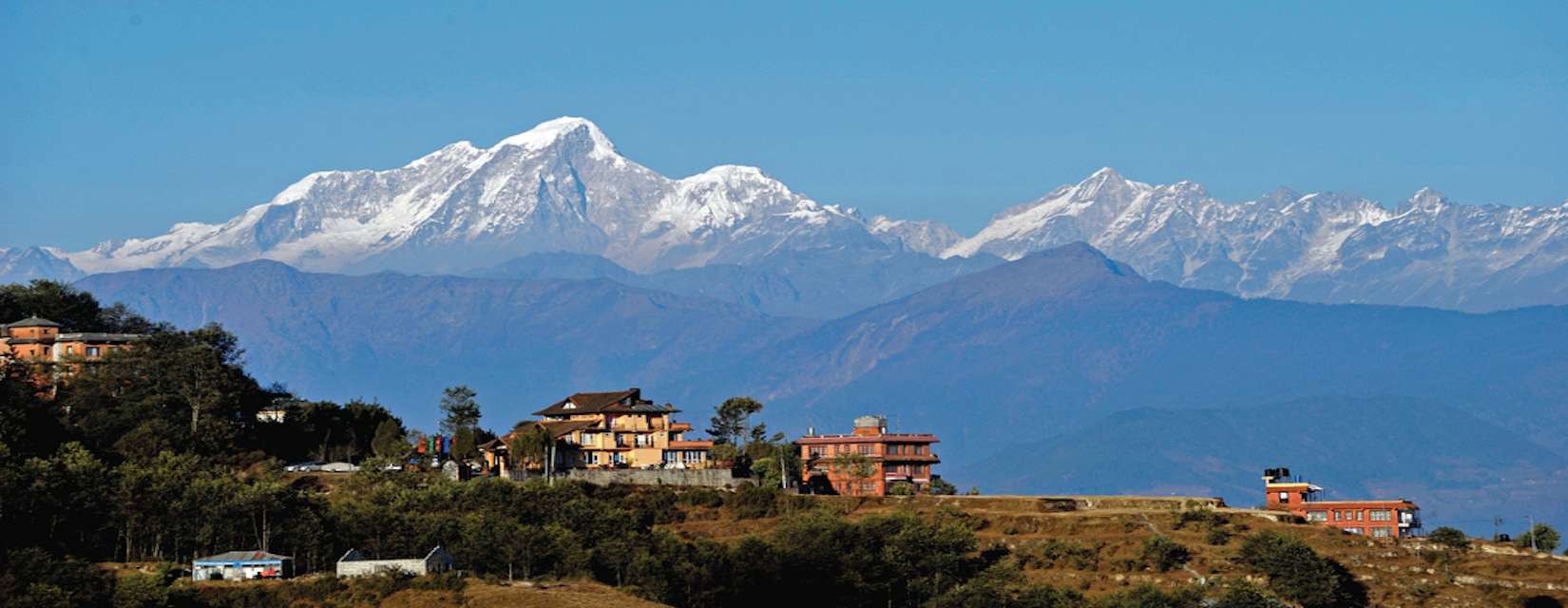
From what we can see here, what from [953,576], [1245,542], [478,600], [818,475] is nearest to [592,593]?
[478,600]

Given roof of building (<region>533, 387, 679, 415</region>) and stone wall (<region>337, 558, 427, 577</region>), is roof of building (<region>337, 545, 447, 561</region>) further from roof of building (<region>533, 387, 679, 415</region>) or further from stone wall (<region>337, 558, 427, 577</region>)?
roof of building (<region>533, 387, 679, 415</region>)

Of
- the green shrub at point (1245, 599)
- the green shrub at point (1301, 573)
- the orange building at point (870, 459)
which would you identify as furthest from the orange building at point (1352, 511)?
the green shrub at point (1245, 599)

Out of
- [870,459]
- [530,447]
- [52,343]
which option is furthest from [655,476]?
[52,343]

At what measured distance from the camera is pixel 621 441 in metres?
164

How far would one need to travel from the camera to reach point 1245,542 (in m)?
140

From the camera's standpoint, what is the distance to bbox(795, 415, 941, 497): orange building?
17375 cm

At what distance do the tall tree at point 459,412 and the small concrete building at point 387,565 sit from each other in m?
46.7

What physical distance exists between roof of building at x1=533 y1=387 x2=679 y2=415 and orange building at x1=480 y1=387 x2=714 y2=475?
66mm

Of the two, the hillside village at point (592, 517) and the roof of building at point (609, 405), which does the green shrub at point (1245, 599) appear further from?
the roof of building at point (609, 405)

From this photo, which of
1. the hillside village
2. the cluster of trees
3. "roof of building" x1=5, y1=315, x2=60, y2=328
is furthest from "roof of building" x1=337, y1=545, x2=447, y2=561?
"roof of building" x1=5, y1=315, x2=60, y2=328

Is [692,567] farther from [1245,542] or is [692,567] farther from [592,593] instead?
[1245,542]

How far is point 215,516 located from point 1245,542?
5954cm

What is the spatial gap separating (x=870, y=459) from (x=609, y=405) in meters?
22.4

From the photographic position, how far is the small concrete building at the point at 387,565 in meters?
116
